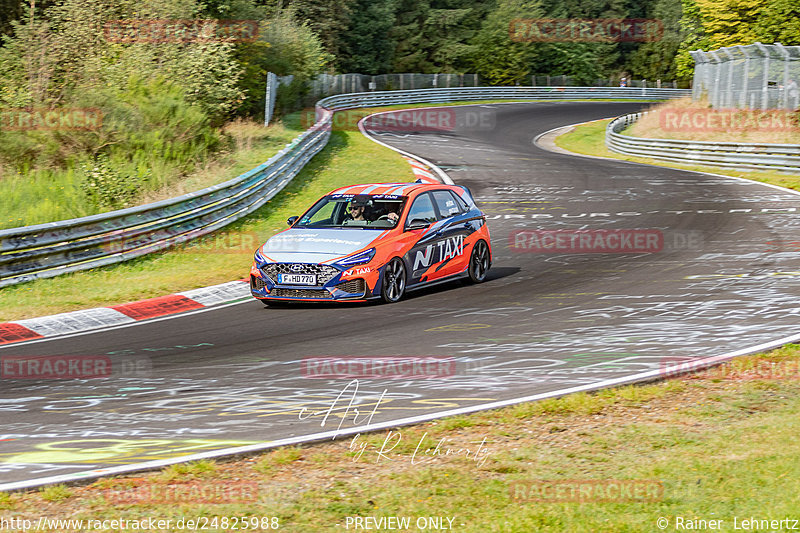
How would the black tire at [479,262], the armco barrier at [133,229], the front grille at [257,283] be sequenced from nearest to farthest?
1. the front grille at [257,283]
2. the black tire at [479,262]
3. the armco barrier at [133,229]

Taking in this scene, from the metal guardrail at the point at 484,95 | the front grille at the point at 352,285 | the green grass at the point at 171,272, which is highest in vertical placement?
the metal guardrail at the point at 484,95

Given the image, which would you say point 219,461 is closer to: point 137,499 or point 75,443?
point 137,499

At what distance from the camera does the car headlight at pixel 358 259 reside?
1161 centimetres

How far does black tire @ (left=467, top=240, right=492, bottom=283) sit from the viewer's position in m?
13.7

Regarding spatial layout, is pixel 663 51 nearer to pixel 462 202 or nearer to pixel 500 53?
pixel 500 53

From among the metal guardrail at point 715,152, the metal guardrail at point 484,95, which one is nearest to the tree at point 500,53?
the metal guardrail at point 484,95

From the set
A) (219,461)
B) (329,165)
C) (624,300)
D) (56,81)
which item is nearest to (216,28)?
(56,81)

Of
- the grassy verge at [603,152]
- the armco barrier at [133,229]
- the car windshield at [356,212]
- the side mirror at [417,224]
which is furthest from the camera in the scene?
the grassy verge at [603,152]

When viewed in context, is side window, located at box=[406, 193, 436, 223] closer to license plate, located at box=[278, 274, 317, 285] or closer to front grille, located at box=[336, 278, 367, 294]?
front grille, located at box=[336, 278, 367, 294]

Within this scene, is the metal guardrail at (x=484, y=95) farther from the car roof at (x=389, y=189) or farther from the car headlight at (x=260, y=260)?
the car headlight at (x=260, y=260)

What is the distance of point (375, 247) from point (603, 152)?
99.9 ft

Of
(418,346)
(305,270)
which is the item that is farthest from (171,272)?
(418,346)

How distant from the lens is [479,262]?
13883 millimetres

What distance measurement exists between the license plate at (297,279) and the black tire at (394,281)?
88 cm
